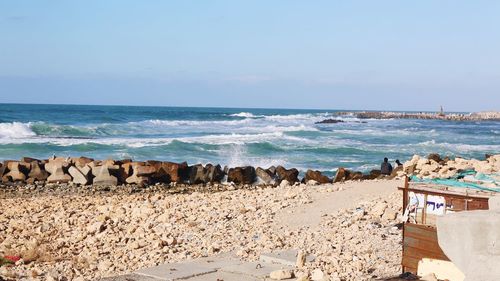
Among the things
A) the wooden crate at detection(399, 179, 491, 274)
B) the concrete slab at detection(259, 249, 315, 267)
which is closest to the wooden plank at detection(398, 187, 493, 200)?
the wooden crate at detection(399, 179, 491, 274)

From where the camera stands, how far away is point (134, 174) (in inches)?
787

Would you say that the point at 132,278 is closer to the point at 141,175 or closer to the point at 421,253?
the point at 421,253

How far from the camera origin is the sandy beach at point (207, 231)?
8.98 metres

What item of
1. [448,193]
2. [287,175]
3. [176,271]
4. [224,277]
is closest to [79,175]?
[287,175]

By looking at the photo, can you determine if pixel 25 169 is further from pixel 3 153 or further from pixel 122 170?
pixel 3 153

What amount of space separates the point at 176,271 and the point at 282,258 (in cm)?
130

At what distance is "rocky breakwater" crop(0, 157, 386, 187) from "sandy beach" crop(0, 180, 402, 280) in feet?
15.6

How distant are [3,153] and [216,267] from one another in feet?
73.6

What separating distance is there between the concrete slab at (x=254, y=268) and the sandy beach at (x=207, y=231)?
15.6 inches

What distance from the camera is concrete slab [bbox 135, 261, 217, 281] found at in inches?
305

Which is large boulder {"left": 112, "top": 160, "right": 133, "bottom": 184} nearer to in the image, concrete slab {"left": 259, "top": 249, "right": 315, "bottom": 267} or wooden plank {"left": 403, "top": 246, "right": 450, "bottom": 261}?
concrete slab {"left": 259, "top": 249, "right": 315, "bottom": 267}

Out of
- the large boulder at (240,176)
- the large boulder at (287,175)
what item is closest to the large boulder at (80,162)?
the large boulder at (240,176)

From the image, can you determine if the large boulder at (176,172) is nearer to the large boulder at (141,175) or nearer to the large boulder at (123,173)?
the large boulder at (141,175)

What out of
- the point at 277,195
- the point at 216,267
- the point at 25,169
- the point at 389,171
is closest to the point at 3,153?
the point at 25,169
